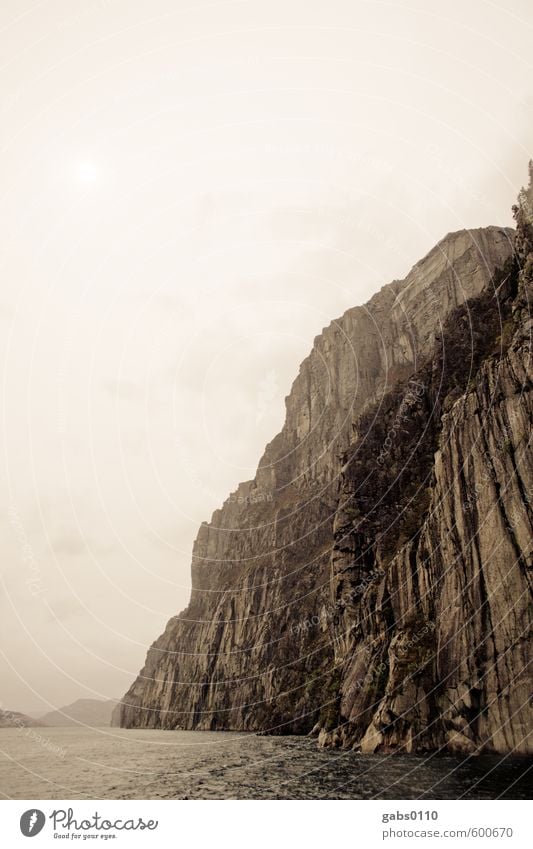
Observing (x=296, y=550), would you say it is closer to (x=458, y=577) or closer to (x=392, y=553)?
(x=392, y=553)

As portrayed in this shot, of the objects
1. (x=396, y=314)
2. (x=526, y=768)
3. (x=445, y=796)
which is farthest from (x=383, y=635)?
(x=396, y=314)

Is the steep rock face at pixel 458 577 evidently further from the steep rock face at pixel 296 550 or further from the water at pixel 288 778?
the steep rock face at pixel 296 550

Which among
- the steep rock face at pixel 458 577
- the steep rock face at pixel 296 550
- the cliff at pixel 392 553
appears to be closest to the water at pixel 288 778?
the steep rock face at pixel 458 577

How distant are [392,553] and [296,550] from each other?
242ft

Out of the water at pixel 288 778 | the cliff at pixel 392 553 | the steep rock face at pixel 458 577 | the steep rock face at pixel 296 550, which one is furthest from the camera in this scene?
the steep rock face at pixel 296 550

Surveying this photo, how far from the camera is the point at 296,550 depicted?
138m

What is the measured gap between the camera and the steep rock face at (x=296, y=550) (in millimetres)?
116000

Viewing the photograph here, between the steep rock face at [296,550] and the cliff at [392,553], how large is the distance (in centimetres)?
58

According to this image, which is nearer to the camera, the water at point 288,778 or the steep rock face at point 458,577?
the water at point 288,778

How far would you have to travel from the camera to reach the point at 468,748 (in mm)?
41125

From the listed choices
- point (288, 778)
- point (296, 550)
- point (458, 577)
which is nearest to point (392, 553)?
point (458, 577)

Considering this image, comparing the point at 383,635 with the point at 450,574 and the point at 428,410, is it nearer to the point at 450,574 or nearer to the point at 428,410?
the point at 450,574

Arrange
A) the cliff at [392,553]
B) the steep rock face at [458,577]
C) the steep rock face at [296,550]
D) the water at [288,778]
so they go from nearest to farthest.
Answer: the water at [288,778], the steep rock face at [458,577], the cliff at [392,553], the steep rock face at [296,550]

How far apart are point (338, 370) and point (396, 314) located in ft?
93.4
